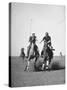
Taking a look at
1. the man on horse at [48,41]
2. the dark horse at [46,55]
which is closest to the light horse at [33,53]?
the dark horse at [46,55]

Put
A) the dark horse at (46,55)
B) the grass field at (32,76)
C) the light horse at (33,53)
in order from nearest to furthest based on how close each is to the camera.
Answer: the grass field at (32,76) < the light horse at (33,53) < the dark horse at (46,55)

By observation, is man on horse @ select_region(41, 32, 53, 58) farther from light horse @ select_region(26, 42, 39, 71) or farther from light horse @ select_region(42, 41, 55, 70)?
light horse @ select_region(26, 42, 39, 71)

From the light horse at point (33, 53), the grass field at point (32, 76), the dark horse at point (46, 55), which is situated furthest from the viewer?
the dark horse at point (46, 55)

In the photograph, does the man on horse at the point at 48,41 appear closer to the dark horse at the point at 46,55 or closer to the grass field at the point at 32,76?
the dark horse at the point at 46,55

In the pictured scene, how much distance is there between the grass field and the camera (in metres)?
4.83

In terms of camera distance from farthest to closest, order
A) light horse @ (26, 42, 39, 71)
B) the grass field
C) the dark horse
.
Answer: the dark horse
light horse @ (26, 42, 39, 71)
the grass field

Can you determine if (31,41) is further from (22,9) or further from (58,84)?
(58,84)

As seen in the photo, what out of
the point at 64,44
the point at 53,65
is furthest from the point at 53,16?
the point at 53,65

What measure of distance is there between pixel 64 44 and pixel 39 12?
746mm

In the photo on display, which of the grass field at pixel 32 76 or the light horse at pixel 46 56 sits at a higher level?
the light horse at pixel 46 56

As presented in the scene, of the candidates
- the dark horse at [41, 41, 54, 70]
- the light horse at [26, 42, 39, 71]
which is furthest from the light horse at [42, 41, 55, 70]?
the light horse at [26, 42, 39, 71]

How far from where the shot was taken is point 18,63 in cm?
485

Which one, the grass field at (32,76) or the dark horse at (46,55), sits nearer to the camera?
the grass field at (32,76)

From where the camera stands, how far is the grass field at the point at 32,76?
190 inches
